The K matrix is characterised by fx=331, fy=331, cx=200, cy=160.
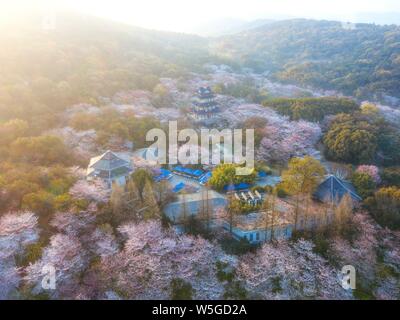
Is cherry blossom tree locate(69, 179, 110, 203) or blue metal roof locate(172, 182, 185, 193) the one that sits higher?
cherry blossom tree locate(69, 179, 110, 203)

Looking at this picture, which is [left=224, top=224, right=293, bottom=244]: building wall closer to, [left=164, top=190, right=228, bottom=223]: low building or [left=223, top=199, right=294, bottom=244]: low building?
[left=223, top=199, right=294, bottom=244]: low building

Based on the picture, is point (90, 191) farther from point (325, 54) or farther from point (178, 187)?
point (325, 54)

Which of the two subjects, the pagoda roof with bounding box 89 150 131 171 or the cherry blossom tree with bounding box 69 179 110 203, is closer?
the cherry blossom tree with bounding box 69 179 110 203

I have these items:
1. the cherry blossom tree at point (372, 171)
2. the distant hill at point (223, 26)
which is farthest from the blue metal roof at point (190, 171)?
the distant hill at point (223, 26)

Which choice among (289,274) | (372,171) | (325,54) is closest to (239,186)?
(289,274)

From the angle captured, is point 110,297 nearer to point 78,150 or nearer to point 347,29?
point 78,150

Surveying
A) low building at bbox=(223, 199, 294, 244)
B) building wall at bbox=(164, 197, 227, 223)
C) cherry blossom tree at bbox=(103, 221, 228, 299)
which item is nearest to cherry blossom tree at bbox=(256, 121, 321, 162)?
building wall at bbox=(164, 197, 227, 223)
